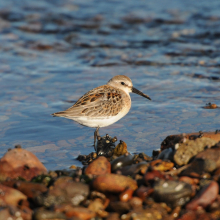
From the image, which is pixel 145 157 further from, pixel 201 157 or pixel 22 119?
pixel 22 119

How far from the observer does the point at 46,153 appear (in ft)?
21.7

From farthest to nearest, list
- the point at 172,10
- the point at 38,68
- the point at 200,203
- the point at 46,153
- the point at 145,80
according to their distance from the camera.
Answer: the point at 172,10
the point at 38,68
the point at 145,80
the point at 46,153
the point at 200,203

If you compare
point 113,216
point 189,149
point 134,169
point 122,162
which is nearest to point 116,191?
point 113,216

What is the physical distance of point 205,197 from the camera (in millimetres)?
3955

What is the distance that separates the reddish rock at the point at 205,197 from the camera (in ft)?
12.9

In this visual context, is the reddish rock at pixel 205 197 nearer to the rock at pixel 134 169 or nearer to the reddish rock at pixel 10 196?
the rock at pixel 134 169

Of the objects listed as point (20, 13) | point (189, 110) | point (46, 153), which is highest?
point (20, 13)

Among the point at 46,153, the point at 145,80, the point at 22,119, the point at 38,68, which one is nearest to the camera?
the point at 46,153

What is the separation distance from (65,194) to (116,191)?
1.80 feet

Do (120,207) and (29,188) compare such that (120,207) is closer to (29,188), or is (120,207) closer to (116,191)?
(116,191)

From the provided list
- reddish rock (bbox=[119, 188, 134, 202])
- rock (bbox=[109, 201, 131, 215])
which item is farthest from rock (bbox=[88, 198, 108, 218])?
reddish rock (bbox=[119, 188, 134, 202])

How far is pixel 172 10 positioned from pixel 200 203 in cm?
1543

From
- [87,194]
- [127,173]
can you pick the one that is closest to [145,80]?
[127,173]

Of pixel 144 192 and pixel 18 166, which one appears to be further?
pixel 18 166
